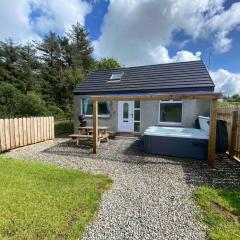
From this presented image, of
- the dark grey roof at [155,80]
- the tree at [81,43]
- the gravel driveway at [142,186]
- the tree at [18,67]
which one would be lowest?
the gravel driveway at [142,186]

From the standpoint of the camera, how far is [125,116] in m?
11.9

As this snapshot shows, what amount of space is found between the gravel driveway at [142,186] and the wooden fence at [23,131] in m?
0.48

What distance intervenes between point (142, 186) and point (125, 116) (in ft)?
25.2

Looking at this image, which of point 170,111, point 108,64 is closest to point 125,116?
point 170,111

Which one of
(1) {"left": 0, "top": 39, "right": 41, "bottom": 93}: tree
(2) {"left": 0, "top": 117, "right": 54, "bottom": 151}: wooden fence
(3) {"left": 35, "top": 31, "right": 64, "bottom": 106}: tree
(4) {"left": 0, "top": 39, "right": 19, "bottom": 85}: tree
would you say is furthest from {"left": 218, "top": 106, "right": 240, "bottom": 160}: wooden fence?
(4) {"left": 0, "top": 39, "right": 19, "bottom": 85}: tree

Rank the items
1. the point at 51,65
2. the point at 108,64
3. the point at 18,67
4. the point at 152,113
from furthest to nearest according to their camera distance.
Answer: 1. the point at 51,65
2. the point at 108,64
3. the point at 18,67
4. the point at 152,113

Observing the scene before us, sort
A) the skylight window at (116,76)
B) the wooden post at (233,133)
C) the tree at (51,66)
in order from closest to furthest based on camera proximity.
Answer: the wooden post at (233,133)
the skylight window at (116,76)
the tree at (51,66)

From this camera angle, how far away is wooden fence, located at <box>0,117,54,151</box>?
7767 millimetres

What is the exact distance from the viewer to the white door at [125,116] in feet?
38.6

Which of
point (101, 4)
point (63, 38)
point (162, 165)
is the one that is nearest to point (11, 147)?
point (162, 165)

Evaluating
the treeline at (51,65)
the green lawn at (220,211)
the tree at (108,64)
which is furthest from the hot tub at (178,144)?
the tree at (108,64)

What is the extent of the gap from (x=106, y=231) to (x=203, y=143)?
5.17m

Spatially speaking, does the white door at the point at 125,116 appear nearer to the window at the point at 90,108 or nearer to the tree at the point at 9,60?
the window at the point at 90,108

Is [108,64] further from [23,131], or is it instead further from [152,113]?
[23,131]
